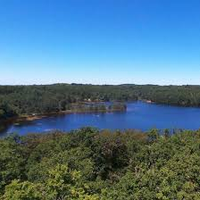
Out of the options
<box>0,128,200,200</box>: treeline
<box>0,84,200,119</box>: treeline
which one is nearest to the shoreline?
<box>0,84,200,119</box>: treeline

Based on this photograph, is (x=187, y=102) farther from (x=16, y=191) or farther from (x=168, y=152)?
(x=16, y=191)

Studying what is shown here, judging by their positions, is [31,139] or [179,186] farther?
[31,139]

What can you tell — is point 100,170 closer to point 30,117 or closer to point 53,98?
point 30,117

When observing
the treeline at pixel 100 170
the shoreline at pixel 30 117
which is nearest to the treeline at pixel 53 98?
the shoreline at pixel 30 117

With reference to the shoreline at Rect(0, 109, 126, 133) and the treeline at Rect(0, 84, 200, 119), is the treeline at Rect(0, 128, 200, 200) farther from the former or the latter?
the treeline at Rect(0, 84, 200, 119)

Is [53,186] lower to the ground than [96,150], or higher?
higher

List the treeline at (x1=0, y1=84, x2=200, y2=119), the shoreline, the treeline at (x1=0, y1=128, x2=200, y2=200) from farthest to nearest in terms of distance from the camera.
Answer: the treeline at (x1=0, y1=84, x2=200, y2=119) < the shoreline < the treeline at (x1=0, y1=128, x2=200, y2=200)

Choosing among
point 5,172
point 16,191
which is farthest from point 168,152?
point 16,191

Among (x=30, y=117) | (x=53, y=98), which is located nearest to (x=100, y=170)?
(x=30, y=117)
